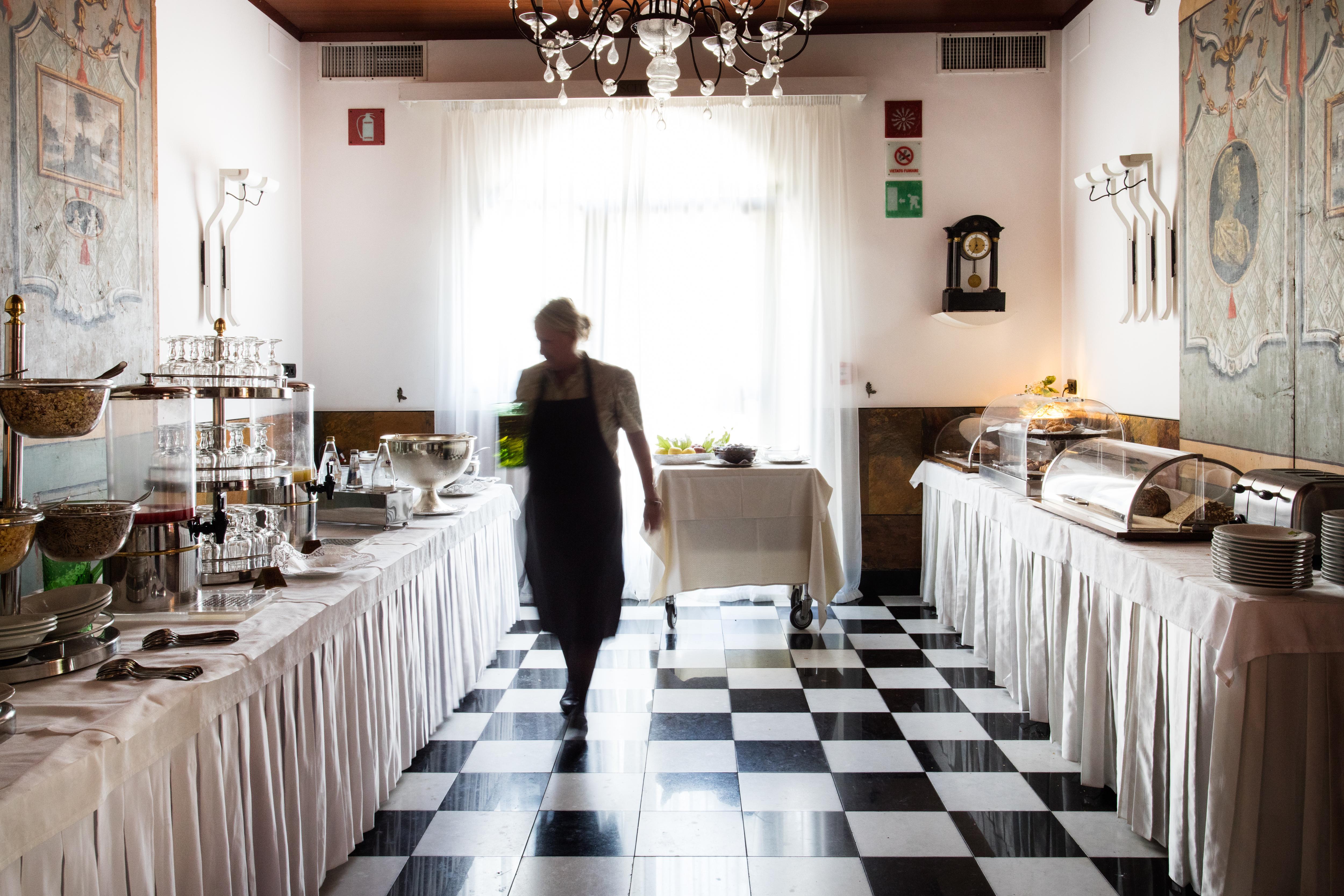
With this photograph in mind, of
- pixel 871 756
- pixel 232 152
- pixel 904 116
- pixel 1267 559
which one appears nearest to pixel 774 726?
pixel 871 756

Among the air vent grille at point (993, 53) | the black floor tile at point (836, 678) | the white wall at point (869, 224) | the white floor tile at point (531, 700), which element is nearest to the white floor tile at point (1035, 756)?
the black floor tile at point (836, 678)

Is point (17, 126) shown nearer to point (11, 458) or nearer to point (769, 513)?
point (11, 458)

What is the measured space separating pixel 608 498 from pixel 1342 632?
2.11m

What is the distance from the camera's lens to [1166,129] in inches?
165

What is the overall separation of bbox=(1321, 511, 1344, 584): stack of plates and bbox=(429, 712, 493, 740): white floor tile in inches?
106

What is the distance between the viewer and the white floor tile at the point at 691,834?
248 cm

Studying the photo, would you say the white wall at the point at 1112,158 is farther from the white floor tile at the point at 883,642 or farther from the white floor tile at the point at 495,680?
the white floor tile at the point at 495,680

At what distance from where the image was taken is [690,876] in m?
2.35

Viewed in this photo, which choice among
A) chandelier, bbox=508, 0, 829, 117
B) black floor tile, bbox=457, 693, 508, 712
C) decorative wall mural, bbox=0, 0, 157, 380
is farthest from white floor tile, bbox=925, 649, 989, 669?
decorative wall mural, bbox=0, 0, 157, 380

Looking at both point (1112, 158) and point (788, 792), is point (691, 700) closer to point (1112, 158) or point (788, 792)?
point (788, 792)

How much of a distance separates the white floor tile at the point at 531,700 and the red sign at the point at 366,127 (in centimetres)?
356

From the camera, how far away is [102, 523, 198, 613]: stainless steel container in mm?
1995

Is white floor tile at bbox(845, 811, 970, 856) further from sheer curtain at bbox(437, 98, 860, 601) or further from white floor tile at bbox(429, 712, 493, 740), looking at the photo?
sheer curtain at bbox(437, 98, 860, 601)

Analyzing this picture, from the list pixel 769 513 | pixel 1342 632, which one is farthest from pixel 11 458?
pixel 769 513
